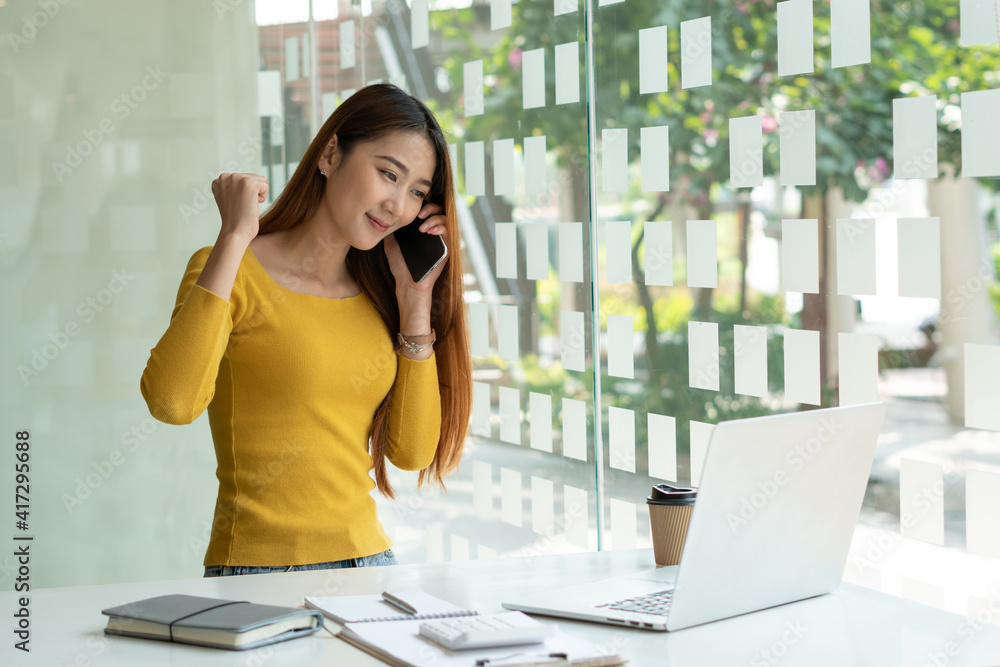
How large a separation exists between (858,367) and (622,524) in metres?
0.86

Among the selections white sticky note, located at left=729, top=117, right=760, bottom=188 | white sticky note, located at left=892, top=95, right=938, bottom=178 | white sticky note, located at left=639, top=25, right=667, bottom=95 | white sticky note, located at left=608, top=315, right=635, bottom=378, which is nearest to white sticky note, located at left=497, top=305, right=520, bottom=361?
white sticky note, located at left=608, top=315, right=635, bottom=378

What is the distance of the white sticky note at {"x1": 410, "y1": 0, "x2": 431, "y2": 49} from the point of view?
9.21 ft

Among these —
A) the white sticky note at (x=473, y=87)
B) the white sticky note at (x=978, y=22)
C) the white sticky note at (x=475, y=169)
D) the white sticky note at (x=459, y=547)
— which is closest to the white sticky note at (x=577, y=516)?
the white sticky note at (x=459, y=547)

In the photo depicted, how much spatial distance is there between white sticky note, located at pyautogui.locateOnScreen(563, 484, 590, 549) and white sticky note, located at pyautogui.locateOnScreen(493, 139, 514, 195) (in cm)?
82

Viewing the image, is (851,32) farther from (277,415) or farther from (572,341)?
(277,415)

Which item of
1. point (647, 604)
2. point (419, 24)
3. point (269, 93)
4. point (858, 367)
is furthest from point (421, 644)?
point (269, 93)

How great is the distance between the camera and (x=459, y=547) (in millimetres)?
2822

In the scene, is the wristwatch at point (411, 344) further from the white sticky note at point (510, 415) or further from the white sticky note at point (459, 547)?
the white sticky note at point (459, 547)

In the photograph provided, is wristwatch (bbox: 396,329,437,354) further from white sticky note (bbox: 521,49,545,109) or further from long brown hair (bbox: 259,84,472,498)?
white sticky note (bbox: 521,49,545,109)

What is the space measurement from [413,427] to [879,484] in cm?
91

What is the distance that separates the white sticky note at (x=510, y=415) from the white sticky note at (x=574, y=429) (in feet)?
0.55

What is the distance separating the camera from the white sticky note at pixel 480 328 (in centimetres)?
265

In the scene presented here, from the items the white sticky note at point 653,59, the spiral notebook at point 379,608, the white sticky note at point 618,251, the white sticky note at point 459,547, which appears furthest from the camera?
the white sticky note at point 459,547

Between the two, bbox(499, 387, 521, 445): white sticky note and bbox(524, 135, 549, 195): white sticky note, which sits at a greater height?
bbox(524, 135, 549, 195): white sticky note
